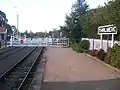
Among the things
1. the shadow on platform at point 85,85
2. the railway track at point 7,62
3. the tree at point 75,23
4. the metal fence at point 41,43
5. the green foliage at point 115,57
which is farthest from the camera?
the metal fence at point 41,43

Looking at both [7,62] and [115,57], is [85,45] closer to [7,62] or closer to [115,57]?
[7,62]

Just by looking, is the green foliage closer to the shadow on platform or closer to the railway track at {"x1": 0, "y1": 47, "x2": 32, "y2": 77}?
the shadow on platform

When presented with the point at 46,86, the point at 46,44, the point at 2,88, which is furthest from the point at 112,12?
the point at 46,44

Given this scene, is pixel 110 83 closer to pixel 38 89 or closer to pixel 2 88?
pixel 38 89

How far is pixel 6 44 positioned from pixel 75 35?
11187mm

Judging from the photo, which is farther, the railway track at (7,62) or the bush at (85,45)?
the bush at (85,45)

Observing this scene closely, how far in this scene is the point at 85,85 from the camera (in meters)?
13.0

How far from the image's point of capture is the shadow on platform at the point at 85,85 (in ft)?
40.4

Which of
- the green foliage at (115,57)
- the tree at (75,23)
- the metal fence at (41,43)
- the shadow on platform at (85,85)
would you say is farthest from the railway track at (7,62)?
the metal fence at (41,43)

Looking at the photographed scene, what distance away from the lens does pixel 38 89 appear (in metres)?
12.6

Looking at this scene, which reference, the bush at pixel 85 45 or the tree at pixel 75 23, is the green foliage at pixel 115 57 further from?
the tree at pixel 75 23

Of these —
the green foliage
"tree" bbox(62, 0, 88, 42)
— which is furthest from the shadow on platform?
"tree" bbox(62, 0, 88, 42)

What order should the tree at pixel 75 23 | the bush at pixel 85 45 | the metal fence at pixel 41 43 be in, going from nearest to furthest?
the bush at pixel 85 45, the tree at pixel 75 23, the metal fence at pixel 41 43

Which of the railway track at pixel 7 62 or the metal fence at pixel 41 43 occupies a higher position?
the metal fence at pixel 41 43
